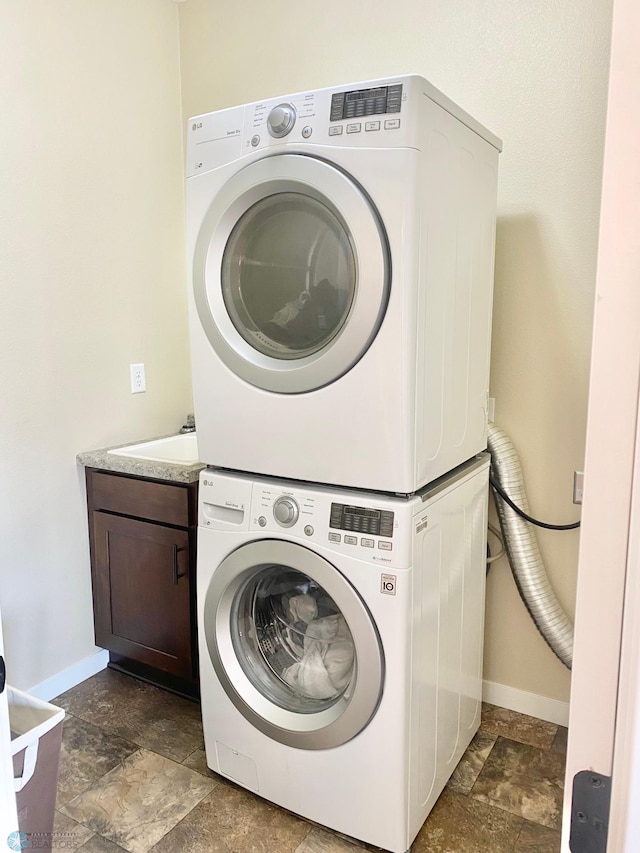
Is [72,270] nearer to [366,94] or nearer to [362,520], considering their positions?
[366,94]

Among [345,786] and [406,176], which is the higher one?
[406,176]

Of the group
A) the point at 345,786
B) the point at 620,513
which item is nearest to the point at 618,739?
the point at 620,513

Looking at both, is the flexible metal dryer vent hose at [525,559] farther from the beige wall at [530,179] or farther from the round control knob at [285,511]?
the round control knob at [285,511]

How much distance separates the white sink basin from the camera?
2357 millimetres

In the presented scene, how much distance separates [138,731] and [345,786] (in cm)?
83

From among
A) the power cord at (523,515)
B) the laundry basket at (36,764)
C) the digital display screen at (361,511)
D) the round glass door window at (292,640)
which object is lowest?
the laundry basket at (36,764)

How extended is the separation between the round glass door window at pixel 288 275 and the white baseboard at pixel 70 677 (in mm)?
1492

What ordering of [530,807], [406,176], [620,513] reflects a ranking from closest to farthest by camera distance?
[620,513], [406,176], [530,807]

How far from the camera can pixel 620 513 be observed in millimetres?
424

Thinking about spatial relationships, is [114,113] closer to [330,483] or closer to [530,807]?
[330,483]

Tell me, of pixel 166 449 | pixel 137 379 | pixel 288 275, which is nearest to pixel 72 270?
pixel 137 379

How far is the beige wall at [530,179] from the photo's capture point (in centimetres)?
187

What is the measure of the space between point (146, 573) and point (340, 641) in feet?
2.73

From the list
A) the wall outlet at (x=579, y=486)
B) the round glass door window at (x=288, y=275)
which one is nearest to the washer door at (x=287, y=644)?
the round glass door window at (x=288, y=275)
